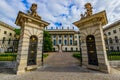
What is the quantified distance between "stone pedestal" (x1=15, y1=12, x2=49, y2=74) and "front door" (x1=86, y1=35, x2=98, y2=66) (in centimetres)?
508

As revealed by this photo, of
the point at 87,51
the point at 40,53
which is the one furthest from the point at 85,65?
Answer: the point at 40,53

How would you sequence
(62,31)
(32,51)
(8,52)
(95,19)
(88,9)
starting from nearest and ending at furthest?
(95,19) < (32,51) < (88,9) < (8,52) < (62,31)

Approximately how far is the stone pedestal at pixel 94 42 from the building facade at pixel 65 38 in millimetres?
44628

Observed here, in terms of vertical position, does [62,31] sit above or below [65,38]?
above

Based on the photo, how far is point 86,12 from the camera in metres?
8.70

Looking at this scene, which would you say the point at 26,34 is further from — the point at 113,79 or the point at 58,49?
the point at 58,49

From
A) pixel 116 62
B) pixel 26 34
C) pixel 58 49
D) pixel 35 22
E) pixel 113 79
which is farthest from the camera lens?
pixel 58 49

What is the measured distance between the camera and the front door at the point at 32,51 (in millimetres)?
7799

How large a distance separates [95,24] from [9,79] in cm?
832

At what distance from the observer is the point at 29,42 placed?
787cm

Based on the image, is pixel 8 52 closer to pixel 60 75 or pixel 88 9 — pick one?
pixel 60 75

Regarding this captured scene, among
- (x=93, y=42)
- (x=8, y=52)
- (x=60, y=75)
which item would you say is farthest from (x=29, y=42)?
(x=8, y=52)

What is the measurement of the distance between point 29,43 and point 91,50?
620 centimetres

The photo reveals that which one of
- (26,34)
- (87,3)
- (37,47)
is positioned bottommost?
(37,47)
